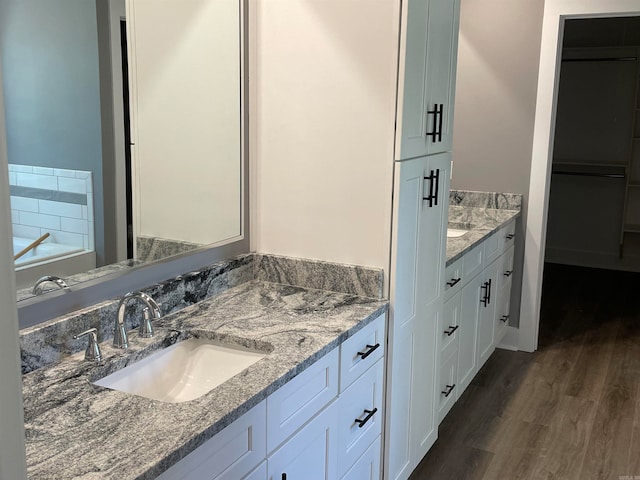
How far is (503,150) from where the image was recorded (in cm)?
404

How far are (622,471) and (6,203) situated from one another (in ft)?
9.47

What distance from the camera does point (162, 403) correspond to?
1.43 meters

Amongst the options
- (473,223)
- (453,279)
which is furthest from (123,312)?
(473,223)

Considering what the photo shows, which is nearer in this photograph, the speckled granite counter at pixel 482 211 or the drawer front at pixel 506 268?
the speckled granite counter at pixel 482 211

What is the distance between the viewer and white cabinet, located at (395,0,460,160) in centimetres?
204

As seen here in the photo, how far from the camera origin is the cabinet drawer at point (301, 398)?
1577mm

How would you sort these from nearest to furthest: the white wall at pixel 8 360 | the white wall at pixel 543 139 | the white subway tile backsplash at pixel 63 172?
the white wall at pixel 8 360 → the white subway tile backsplash at pixel 63 172 → the white wall at pixel 543 139

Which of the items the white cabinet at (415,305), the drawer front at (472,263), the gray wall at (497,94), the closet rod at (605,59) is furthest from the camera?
the closet rod at (605,59)

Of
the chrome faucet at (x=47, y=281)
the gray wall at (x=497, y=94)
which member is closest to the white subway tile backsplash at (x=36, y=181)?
the chrome faucet at (x=47, y=281)

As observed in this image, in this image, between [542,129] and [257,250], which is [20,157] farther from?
[542,129]

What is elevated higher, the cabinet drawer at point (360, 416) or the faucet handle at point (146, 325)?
the faucet handle at point (146, 325)

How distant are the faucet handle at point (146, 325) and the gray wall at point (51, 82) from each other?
369 millimetres

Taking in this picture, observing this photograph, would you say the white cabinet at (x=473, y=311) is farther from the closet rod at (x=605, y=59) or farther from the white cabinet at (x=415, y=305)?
the closet rod at (x=605, y=59)

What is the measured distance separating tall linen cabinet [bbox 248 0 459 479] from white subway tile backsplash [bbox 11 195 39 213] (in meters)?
0.86
